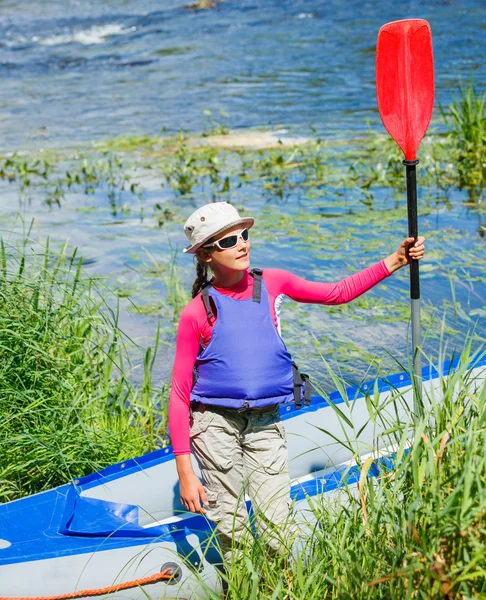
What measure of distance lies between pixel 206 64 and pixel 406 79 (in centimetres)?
1281

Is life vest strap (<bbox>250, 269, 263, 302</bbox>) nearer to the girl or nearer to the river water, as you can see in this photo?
the girl

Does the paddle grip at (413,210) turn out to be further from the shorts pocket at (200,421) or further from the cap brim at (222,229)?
the shorts pocket at (200,421)

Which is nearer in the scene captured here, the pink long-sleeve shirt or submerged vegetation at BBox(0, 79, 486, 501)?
the pink long-sleeve shirt

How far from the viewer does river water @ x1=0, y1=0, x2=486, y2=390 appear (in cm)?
607

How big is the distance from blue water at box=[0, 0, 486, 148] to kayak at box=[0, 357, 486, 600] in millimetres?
6369

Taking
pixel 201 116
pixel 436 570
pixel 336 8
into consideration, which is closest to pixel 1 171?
pixel 201 116

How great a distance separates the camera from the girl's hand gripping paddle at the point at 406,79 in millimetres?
3217

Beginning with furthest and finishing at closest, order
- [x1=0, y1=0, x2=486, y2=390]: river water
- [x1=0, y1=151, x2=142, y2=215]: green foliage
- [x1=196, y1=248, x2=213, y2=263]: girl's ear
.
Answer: [x1=0, y1=151, x2=142, y2=215]: green foliage, [x1=0, y1=0, x2=486, y2=390]: river water, [x1=196, y1=248, x2=213, y2=263]: girl's ear

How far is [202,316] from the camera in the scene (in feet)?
9.95

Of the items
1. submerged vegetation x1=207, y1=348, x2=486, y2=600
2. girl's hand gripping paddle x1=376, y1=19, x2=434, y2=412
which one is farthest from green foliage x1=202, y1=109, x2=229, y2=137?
submerged vegetation x1=207, y1=348, x2=486, y2=600

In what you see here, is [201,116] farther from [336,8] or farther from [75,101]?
[336,8]

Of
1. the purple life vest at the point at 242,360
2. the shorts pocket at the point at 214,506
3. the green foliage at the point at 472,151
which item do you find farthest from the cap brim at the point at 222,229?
the green foliage at the point at 472,151

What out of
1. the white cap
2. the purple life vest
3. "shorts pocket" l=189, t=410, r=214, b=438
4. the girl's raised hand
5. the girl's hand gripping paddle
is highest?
the girl's hand gripping paddle

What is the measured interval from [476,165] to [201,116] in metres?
4.87
